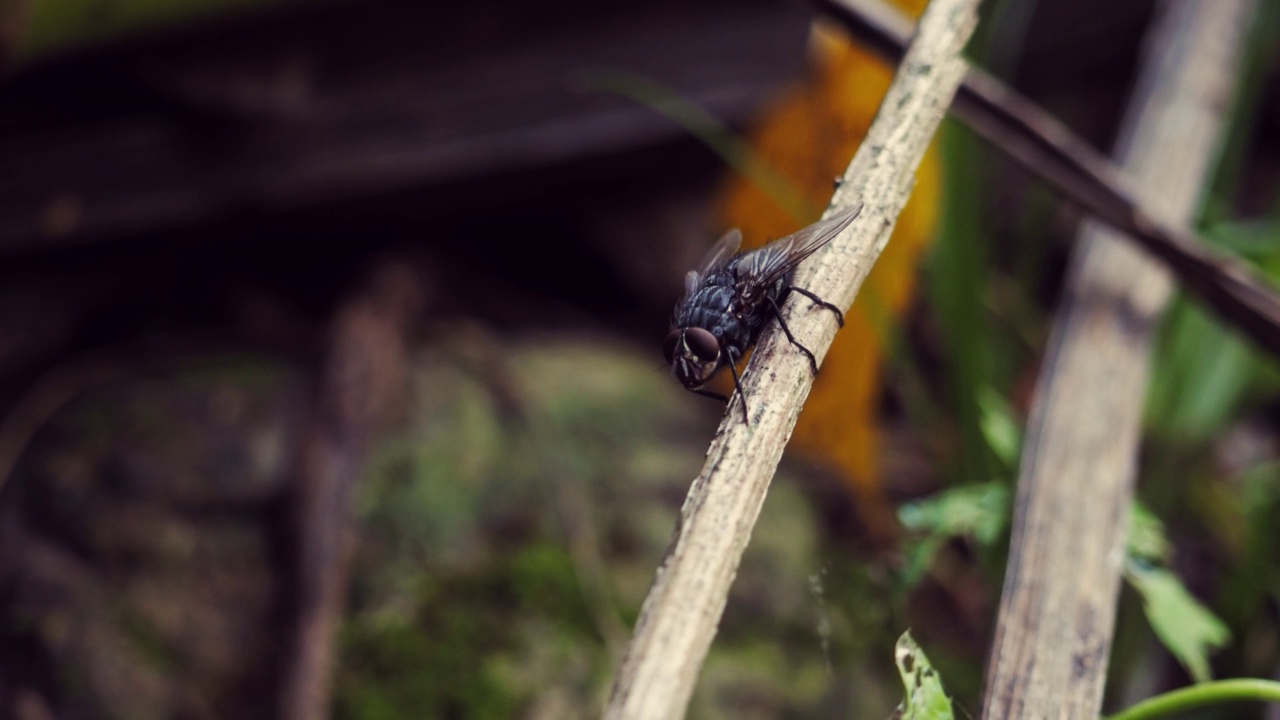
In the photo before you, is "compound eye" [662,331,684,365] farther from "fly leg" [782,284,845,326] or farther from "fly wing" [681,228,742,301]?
"fly leg" [782,284,845,326]

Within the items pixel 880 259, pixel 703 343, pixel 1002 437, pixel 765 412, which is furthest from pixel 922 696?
pixel 880 259

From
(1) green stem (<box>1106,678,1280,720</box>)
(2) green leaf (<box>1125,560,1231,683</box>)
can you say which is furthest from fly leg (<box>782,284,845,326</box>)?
(2) green leaf (<box>1125,560,1231,683</box>)

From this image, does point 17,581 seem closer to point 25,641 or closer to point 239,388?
point 25,641

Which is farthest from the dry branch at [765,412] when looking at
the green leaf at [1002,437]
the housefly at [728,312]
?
the green leaf at [1002,437]

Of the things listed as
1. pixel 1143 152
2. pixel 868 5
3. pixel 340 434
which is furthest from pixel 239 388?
pixel 1143 152

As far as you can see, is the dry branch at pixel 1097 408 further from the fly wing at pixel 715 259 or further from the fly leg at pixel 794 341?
the fly wing at pixel 715 259
